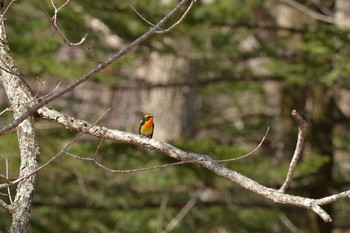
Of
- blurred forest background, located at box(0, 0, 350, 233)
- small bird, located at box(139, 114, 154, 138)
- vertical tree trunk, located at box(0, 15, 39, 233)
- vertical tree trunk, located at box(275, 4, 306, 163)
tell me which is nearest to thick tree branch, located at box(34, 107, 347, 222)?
vertical tree trunk, located at box(0, 15, 39, 233)

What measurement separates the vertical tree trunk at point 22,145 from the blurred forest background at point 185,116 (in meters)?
3.85

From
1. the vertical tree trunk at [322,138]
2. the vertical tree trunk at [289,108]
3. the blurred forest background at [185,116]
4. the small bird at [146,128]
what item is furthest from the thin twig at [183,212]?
the small bird at [146,128]

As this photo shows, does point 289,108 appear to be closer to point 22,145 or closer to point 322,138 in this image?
point 322,138

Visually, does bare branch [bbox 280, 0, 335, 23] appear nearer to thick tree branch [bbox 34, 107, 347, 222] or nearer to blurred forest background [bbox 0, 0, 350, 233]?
blurred forest background [bbox 0, 0, 350, 233]

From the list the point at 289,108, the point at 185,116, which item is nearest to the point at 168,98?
the point at 185,116

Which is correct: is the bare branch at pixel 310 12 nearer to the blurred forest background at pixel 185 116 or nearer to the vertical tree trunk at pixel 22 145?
the blurred forest background at pixel 185 116

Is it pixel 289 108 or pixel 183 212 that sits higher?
pixel 289 108

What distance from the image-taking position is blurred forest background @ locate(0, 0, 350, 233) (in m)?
8.59

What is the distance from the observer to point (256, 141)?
456 inches

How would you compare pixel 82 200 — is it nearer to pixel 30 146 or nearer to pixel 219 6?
pixel 219 6

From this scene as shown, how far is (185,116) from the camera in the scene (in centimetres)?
1135

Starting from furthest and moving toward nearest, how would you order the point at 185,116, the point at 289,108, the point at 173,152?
the point at 185,116 → the point at 289,108 → the point at 173,152

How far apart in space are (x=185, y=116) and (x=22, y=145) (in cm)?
→ 771

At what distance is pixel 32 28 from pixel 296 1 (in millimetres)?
3459
